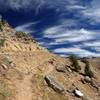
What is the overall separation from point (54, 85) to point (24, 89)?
6163mm

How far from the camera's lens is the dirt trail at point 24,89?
51.7m

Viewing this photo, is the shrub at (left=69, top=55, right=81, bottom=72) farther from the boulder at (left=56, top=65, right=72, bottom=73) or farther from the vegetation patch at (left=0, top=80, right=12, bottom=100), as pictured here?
the vegetation patch at (left=0, top=80, right=12, bottom=100)

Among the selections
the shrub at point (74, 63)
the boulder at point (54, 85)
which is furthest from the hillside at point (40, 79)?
the shrub at point (74, 63)

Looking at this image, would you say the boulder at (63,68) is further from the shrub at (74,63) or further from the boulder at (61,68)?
the shrub at (74,63)

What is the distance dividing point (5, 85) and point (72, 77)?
718 inches

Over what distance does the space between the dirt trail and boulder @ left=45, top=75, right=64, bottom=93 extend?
344 centimetres

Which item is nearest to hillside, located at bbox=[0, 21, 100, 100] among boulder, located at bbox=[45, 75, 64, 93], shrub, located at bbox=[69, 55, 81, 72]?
boulder, located at bbox=[45, 75, 64, 93]

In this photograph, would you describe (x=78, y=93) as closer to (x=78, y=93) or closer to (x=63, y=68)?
(x=78, y=93)

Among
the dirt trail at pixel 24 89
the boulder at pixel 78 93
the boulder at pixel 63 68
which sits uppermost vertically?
the boulder at pixel 63 68

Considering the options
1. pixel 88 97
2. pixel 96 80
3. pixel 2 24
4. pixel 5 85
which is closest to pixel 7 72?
pixel 5 85

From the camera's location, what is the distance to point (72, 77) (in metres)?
67.4

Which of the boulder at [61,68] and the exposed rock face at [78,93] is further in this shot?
the boulder at [61,68]

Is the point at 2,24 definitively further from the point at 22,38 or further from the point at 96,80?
the point at 96,80

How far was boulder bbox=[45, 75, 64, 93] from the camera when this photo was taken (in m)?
57.3
